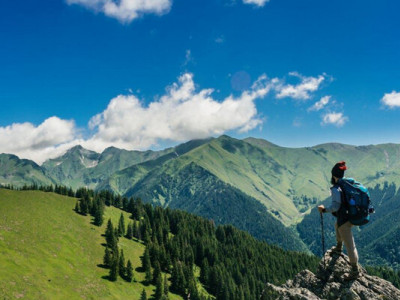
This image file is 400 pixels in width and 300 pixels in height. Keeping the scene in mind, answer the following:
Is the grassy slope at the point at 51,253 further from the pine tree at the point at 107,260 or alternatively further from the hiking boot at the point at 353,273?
the hiking boot at the point at 353,273

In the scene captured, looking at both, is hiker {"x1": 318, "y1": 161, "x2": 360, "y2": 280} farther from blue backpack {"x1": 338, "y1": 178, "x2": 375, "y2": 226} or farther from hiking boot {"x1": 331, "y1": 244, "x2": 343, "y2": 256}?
hiking boot {"x1": 331, "y1": 244, "x2": 343, "y2": 256}

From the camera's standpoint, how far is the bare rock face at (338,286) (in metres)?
16.6

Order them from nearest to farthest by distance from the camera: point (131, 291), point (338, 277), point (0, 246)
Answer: point (338, 277)
point (0, 246)
point (131, 291)

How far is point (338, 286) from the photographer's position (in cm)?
1750

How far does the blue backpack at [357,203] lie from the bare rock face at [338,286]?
451 cm

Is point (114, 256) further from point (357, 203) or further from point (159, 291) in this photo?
point (357, 203)

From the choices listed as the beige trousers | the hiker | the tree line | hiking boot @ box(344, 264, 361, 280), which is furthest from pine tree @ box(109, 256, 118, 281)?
the beige trousers

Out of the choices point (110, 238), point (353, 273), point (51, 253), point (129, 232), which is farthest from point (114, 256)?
point (353, 273)

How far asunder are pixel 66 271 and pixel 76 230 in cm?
3933

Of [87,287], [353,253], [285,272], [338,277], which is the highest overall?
[353,253]

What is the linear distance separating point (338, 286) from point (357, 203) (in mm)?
5922

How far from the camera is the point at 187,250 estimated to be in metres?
169

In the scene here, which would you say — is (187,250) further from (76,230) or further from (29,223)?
(29,223)

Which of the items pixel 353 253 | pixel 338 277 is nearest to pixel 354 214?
pixel 353 253
